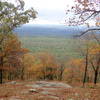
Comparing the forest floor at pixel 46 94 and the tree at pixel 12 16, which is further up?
the tree at pixel 12 16

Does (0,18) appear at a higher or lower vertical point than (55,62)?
higher

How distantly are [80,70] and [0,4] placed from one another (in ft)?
169

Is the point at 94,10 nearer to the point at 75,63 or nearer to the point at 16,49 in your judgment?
the point at 16,49

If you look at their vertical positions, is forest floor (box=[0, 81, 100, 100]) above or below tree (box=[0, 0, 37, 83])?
below

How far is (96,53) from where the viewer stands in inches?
1422

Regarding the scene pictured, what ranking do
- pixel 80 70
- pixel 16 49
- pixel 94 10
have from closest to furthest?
pixel 94 10 → pixel 16 49 → pixel 80 70

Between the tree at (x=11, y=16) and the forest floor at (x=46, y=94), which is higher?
the tree at (x=11, y=16)

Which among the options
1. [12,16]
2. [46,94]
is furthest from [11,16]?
[46,94]

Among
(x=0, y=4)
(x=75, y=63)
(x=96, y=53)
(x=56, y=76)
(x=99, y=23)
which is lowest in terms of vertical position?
(x=56, y=76)

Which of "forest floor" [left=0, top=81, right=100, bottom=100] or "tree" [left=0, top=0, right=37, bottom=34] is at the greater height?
"tree" [left=0, top=0, right=37, bottom=34]

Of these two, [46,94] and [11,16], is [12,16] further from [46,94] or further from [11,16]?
[46,94]

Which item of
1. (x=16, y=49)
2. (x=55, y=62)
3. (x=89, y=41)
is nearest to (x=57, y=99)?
(x=16, y=49)

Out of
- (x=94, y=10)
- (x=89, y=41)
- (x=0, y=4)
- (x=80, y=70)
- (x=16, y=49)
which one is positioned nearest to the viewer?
(x=94, y=10)

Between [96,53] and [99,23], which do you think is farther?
[96,53]
